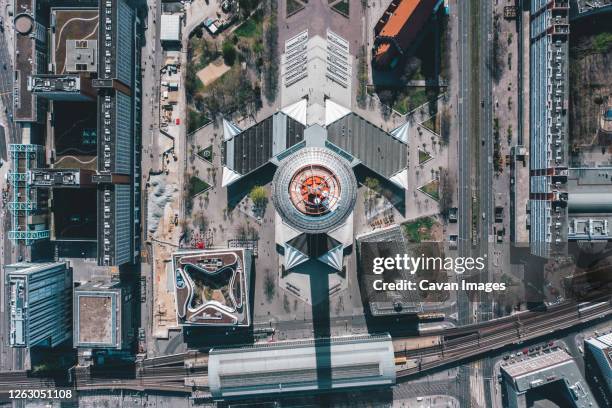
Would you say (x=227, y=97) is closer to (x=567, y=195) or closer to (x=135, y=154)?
(x=135, y=154)

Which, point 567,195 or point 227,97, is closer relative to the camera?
point 567,195

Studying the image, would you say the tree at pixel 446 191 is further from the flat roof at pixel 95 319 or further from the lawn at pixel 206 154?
the flat roof at pixel 95 319

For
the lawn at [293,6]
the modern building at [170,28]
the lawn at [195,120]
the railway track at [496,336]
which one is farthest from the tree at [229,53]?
the railway track at [496,336]

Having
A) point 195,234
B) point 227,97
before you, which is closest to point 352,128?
point 227,97

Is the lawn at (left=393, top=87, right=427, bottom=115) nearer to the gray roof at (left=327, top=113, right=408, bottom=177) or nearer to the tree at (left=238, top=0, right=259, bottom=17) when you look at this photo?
the gray roof at (left=327, top=113, right=408, bottom=177)

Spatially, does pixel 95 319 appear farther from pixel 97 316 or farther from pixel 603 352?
pixel 603 352

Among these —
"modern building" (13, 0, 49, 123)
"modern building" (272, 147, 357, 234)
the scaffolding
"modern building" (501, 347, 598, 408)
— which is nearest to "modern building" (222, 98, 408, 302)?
"modern building" (272, 147, 357, 234)
